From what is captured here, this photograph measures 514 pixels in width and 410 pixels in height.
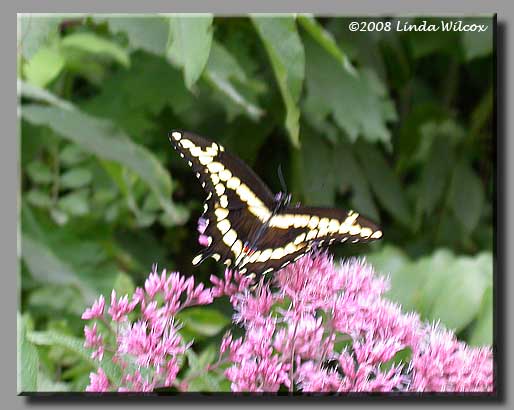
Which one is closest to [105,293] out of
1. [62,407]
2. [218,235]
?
[62,407]

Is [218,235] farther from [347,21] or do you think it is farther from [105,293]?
[347,21]

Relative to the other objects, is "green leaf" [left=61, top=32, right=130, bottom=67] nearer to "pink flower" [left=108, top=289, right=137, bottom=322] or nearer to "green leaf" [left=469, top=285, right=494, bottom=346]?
"pink flower" [left=108, top=289, right=137, bottom=322]

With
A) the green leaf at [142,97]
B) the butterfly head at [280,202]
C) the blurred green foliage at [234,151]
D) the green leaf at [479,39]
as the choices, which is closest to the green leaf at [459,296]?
the blurred green foliage at [234,151]

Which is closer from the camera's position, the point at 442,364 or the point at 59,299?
the point at 442,364

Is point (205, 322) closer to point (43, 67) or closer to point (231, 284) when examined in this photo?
point (231, 284)

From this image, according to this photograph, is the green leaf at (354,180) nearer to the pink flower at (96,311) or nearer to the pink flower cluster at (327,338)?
the pink flower cluster at (327,338)

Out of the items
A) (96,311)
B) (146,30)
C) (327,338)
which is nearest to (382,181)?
(146,30)
